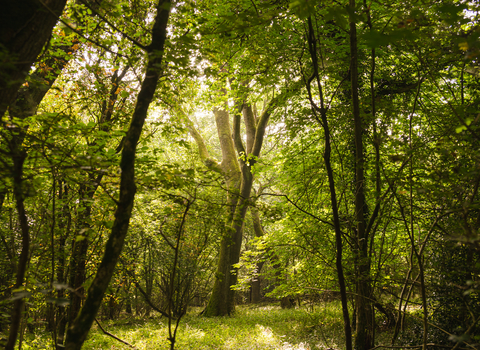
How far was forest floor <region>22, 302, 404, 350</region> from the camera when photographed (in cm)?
→ 620

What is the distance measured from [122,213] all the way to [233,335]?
6934 millimetres

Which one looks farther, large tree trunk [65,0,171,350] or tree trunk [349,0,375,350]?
tree trunk [349,0,375,350]

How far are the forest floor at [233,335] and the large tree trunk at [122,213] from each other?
4.43 m

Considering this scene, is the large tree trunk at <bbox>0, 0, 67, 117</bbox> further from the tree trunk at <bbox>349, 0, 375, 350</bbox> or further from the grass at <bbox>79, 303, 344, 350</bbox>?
the grass at <bbox>79, 303, 344, 350</bbox>

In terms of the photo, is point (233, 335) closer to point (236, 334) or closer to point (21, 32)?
point (236, 334)

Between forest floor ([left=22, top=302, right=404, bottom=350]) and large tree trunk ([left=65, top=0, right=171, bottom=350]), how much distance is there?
4.43m

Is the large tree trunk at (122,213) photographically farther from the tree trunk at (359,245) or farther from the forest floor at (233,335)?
the forest floor at (233,335)

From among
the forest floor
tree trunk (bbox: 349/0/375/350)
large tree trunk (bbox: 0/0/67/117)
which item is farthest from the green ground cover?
large tree trunk (bbox: 0/0/67/117)

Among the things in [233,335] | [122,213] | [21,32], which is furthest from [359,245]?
[233,335]

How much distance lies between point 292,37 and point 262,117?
5.33m

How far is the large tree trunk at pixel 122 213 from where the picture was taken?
1.51 m

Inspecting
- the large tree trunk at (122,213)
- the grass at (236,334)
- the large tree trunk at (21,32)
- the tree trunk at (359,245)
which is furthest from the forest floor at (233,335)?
the large tree trunk at (21,32)

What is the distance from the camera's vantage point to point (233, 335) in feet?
24.0

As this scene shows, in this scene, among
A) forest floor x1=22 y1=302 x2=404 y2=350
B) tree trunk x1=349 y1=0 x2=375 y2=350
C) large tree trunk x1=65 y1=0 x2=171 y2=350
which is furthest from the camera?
forest floor x1=22 y1=302 x2=404 y2=350
